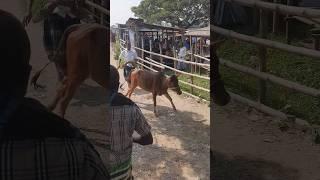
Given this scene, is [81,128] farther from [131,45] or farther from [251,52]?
[251,52]

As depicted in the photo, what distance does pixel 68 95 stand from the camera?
148 centimetres

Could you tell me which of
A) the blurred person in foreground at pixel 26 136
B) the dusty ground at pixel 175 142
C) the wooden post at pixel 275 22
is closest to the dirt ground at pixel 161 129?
the dusty ground at pixel 175 142

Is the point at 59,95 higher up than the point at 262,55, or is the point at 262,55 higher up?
the point at 262,55

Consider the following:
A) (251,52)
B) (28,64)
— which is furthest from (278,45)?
(28,64)

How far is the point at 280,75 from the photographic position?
150 centimetres

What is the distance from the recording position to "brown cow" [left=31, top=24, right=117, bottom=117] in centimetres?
144

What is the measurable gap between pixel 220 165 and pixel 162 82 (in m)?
0.35

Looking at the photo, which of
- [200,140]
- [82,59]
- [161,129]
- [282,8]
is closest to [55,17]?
[82,59]

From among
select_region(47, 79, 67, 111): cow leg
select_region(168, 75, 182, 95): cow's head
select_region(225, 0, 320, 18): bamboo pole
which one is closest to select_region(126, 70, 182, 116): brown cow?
select_region(168, 75, 182, 95): cow's head

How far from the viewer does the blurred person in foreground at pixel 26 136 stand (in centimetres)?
Result: 109

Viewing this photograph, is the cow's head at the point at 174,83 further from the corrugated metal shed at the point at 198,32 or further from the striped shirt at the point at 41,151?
the striped shirt at the point at 41,151

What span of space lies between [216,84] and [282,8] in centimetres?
33

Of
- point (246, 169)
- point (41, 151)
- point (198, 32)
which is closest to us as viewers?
point (41, 151)

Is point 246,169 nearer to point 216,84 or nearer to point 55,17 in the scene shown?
point 216,84
